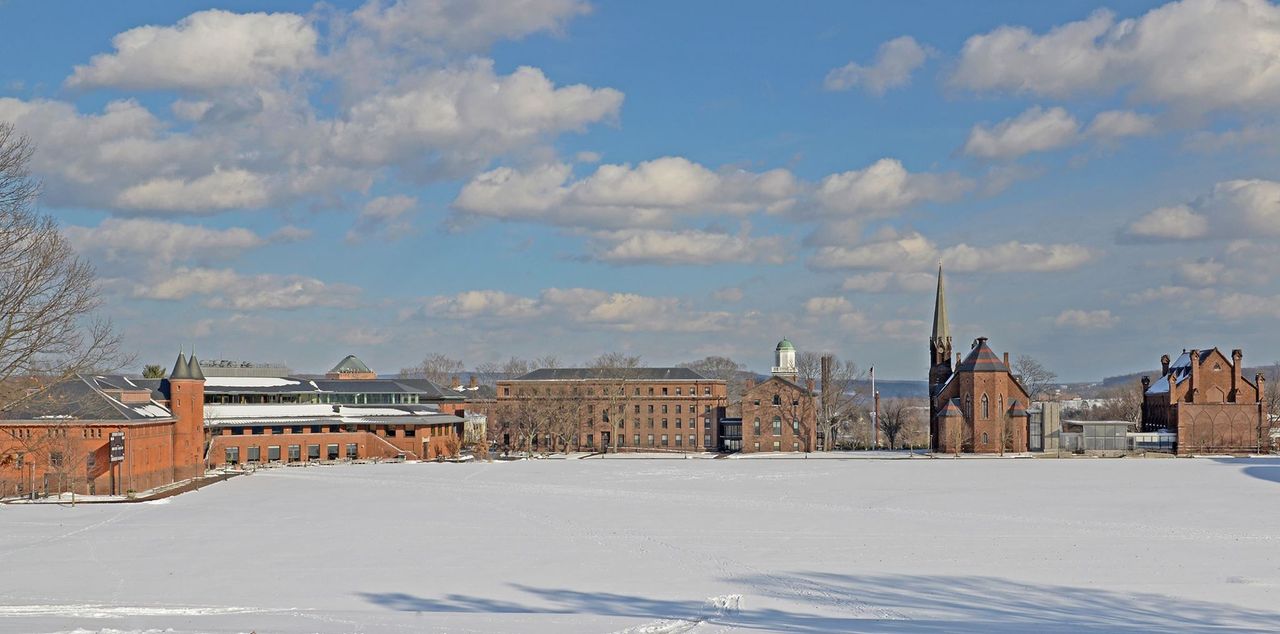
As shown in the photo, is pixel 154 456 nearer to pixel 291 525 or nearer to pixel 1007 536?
pixel 291 525

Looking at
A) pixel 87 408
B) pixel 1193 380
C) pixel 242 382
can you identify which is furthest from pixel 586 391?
pixel 87 408

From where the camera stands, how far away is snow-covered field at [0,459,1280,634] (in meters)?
24.3

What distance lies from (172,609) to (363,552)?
9808mm

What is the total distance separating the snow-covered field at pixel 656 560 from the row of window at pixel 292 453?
30.0 m

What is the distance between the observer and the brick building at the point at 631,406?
4466 inches

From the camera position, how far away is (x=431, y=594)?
90.2 feet

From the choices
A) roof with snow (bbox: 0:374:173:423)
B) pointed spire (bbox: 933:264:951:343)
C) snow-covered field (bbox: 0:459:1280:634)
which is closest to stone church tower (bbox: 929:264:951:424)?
pointed spire (bbox: 933:264:951:343)

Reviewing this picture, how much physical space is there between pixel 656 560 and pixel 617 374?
85.0 metres

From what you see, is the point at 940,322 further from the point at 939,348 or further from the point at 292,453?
the point at 292,453

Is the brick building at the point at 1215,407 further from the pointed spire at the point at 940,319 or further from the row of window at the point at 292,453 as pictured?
the row of window at the point at 292,453

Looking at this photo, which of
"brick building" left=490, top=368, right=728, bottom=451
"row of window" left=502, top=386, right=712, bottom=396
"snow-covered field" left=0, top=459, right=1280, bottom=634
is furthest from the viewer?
"brick building" left=490, top=368, right=728, bottom=451

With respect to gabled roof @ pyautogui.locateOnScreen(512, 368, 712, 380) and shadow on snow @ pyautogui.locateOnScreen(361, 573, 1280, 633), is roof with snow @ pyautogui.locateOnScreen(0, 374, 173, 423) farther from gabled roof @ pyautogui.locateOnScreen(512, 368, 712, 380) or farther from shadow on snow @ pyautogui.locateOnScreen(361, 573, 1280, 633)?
gabled roof @ pyautogui.locateOnScreen(512, 368, 712, 380)

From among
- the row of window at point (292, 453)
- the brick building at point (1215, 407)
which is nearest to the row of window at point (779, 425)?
the brick building at point (1215, 407)

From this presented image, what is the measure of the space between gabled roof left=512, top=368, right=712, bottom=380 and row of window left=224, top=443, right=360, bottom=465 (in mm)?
29701
